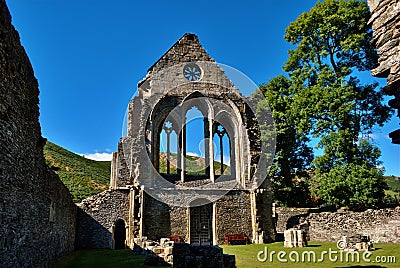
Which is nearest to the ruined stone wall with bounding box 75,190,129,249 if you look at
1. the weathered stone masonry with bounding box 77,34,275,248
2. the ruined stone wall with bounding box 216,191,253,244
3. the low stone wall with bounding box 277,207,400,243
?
the weathered stone masonry with bounding box 77,34,275,248

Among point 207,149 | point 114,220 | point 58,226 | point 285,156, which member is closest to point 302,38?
point 285,156

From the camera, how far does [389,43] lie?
190 inches

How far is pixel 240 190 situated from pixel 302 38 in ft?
Result: 34.5

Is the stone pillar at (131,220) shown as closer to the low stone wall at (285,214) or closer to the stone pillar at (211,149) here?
the stone pillar at (211,149)

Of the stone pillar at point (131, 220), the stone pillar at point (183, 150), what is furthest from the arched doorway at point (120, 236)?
the stone pillar at point (183, 150)

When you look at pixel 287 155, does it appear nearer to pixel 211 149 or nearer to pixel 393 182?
pixel 211 149

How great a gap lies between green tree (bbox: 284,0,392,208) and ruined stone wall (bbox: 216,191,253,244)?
4.17 m

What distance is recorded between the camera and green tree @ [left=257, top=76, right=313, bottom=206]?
2069cm

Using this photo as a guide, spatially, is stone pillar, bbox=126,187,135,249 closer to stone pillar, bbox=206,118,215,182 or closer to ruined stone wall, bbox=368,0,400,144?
stone pillar, bbox=206,118,215,182

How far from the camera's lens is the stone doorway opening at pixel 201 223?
17.9m

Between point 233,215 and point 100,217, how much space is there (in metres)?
6.96

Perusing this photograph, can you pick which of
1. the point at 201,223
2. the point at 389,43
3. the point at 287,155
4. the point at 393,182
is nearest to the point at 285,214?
the point at 287,155

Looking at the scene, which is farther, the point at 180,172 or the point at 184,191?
the point at 180,172

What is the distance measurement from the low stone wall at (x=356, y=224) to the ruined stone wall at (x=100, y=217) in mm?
10028
